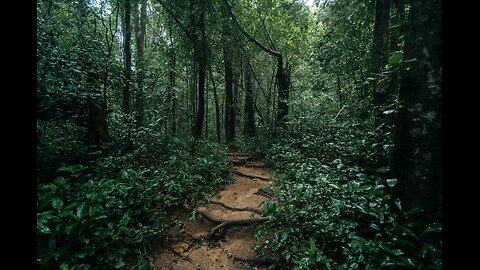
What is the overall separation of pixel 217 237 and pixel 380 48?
18.2ft

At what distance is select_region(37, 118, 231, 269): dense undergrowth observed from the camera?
332 cm

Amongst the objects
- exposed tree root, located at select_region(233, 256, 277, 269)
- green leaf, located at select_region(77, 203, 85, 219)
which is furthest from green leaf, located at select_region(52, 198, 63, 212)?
exposed tree root, located at select_region(233, 256, 277, 269)

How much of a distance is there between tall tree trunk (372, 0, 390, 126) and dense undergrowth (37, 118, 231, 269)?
166 inches

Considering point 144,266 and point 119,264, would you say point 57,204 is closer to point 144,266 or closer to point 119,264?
point 119,264

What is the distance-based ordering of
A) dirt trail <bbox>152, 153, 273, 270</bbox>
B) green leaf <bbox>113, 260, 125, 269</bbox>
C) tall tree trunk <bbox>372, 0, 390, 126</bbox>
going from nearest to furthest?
green leaf <bbox>113, 260, 125, 269</bbox>
dirt trail <bbox>152, 153, 273, 270</bbox>
tall tree trunk <bbox>372, 0, 390, 126</bbox>

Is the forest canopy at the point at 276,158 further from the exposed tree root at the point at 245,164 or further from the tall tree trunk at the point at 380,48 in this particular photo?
the exposed tree root at the point at 245,164

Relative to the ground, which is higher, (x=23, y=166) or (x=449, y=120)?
(x=449, y=120)

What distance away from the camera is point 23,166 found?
109 cm

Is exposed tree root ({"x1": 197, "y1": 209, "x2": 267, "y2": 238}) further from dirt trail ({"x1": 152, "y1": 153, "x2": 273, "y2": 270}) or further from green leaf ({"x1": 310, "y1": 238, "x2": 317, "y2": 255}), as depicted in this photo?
green leaf ({"x1": 310, "y1": 238, "x2": 317, "y2": 255})

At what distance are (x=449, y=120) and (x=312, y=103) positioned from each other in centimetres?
1325

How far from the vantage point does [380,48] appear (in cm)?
586

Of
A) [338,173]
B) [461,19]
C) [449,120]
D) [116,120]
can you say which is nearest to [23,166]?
[449,120]

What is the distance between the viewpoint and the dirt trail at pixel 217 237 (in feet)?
12.4

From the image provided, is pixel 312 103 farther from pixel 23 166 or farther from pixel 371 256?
pixel 23 166
